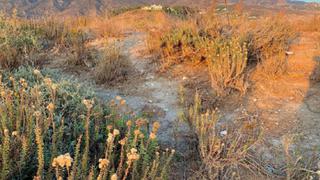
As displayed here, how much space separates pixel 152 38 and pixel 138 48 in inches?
19.3

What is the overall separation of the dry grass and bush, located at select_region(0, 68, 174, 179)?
1389 millimetres

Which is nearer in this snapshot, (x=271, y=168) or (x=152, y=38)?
(x=271, y=168)

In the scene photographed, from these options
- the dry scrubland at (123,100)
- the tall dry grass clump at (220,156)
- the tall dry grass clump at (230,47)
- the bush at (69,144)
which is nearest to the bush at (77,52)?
the dry scrubland at (123,100)

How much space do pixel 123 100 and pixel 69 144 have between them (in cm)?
58

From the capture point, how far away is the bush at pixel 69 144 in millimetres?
2381

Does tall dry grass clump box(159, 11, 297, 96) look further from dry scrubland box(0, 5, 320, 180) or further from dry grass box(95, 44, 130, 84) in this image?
dry grass box(95, 44, 130, 84)

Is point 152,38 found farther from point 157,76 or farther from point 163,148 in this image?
point 163,148

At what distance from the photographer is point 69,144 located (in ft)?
10.4

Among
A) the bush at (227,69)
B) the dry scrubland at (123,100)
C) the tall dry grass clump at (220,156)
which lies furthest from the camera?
the bush at (227,69)

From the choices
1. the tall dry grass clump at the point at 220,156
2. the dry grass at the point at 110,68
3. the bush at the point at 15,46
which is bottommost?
the tall dry grass clump at the point at 220,156

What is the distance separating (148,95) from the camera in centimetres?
505

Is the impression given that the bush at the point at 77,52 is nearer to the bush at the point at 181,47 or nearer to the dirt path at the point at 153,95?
the dirt path at the point at 153,95

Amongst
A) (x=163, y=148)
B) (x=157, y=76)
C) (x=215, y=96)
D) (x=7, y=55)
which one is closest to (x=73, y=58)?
(x=7, y=55)

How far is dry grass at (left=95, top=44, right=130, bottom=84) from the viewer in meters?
5.48
